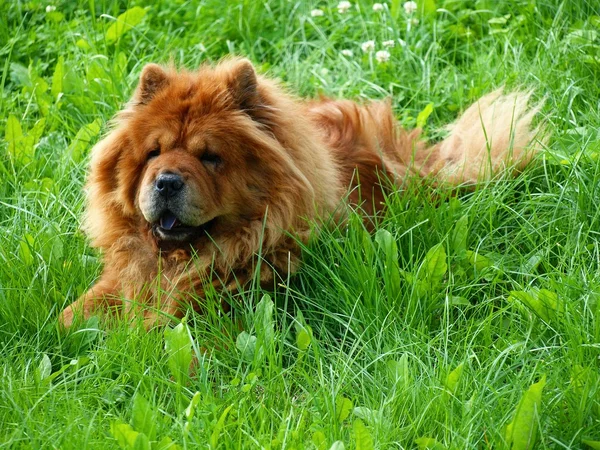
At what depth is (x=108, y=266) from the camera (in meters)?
4.70

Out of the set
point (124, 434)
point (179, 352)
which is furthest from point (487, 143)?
point (124, 434)

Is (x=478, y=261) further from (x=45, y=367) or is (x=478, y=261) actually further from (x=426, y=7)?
(x=426, y=7)

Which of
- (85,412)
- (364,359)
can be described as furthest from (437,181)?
(85,412)

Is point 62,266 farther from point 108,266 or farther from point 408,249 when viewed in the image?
point 408,249

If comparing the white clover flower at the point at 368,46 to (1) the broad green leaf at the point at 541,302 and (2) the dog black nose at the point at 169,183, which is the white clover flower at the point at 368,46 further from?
(1) the broad green leaf at the point at 541,302

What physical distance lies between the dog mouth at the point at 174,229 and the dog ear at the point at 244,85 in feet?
1.96

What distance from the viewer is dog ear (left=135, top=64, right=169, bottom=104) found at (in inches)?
180

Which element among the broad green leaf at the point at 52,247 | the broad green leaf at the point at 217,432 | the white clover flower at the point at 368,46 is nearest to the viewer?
the broad green leaf at the point at 217,432

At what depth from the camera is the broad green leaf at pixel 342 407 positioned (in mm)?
3484

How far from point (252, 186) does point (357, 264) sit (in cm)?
67

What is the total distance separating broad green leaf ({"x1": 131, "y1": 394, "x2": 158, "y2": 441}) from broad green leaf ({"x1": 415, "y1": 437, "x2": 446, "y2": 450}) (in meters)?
0.96

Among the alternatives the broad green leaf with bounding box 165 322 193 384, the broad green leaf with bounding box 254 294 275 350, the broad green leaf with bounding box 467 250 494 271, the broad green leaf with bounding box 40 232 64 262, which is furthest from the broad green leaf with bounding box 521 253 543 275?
the broad green leaf with bounding box 40 232 64 262

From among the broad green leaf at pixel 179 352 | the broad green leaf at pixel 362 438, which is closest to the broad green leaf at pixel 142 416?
the broad green leaf at pixel 179 352

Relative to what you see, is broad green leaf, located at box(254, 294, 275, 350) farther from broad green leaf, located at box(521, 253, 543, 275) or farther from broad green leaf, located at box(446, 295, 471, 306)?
broad green leaf, located at box(521, 253, 543, 275)
